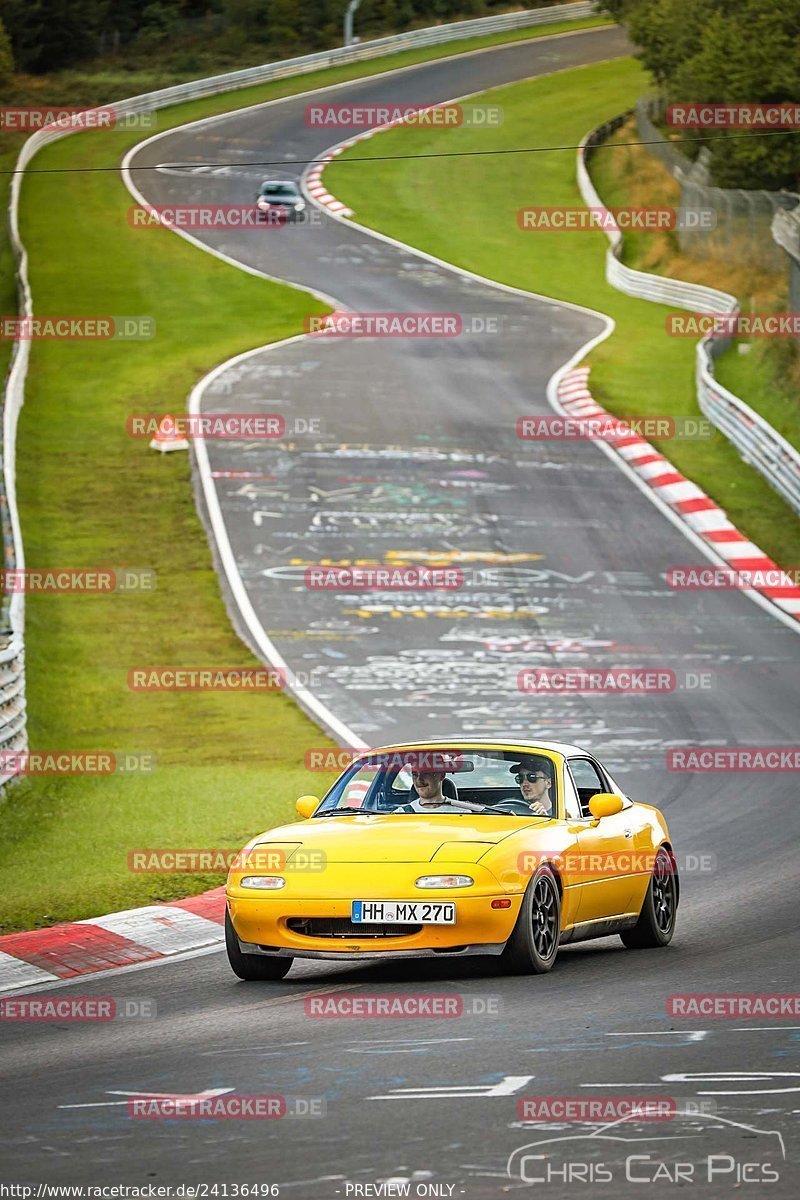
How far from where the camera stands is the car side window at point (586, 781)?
11406 millimetres

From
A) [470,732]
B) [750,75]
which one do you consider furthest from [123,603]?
[750,75]

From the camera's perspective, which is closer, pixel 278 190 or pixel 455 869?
pixel 455 869

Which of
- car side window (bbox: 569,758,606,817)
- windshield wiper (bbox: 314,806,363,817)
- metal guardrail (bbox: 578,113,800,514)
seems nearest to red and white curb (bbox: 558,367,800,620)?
metal guardrail (bbox: 578,113,800,514)

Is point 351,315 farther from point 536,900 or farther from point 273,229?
point 536,900

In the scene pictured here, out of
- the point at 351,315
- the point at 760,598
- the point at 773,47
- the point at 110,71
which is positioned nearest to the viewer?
the point at 760,598

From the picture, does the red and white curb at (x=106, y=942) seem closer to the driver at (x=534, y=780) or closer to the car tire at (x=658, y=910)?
the driver at (x=534, y=780)

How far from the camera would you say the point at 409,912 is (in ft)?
31.0

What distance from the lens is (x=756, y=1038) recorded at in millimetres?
7984

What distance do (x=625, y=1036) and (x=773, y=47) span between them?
150 feet

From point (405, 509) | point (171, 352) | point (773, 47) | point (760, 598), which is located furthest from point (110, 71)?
point (760, 598)

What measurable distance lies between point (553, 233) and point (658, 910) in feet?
161

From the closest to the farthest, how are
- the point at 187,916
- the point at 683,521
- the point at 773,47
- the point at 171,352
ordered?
1. the point at 187,916
2. the point at 683,521
3. the point at 171,352
4. the point at 773,47

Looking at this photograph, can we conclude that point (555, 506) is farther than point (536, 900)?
Yes

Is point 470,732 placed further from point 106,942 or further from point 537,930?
point 537,930
